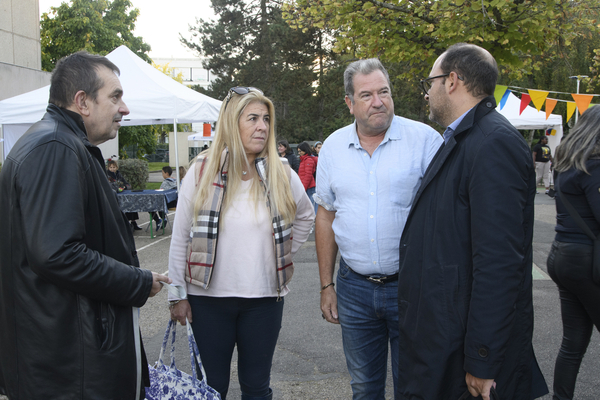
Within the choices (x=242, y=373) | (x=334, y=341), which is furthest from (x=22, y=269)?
(x=334, y=341)

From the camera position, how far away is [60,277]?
1.53m

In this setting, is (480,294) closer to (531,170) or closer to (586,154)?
(531,170)

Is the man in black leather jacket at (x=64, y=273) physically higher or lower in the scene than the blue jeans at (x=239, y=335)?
higher

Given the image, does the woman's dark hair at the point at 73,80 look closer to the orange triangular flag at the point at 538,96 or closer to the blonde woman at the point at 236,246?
the blonde woman at the point at 236,246

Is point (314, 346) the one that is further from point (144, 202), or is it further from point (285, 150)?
point (285, 150)

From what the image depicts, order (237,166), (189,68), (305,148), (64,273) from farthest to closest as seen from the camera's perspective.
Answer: (189,68)
(305,148)
(237,166)
(64,273)

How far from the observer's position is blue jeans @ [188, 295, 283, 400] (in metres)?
2.36

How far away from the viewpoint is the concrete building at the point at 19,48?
11698 mm

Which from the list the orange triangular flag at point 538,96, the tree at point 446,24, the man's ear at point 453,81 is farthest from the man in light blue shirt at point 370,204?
the orange triangular flag at point 538,96

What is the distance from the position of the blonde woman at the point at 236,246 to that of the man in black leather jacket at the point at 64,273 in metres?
0.56

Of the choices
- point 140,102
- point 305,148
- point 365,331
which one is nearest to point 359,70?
point 365,331

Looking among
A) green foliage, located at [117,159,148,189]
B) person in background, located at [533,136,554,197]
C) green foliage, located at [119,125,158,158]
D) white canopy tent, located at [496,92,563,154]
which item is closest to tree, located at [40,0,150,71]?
green foliage, located at [119,125,158,158]

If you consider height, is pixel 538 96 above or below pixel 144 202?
above

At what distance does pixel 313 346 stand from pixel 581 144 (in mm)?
2578
